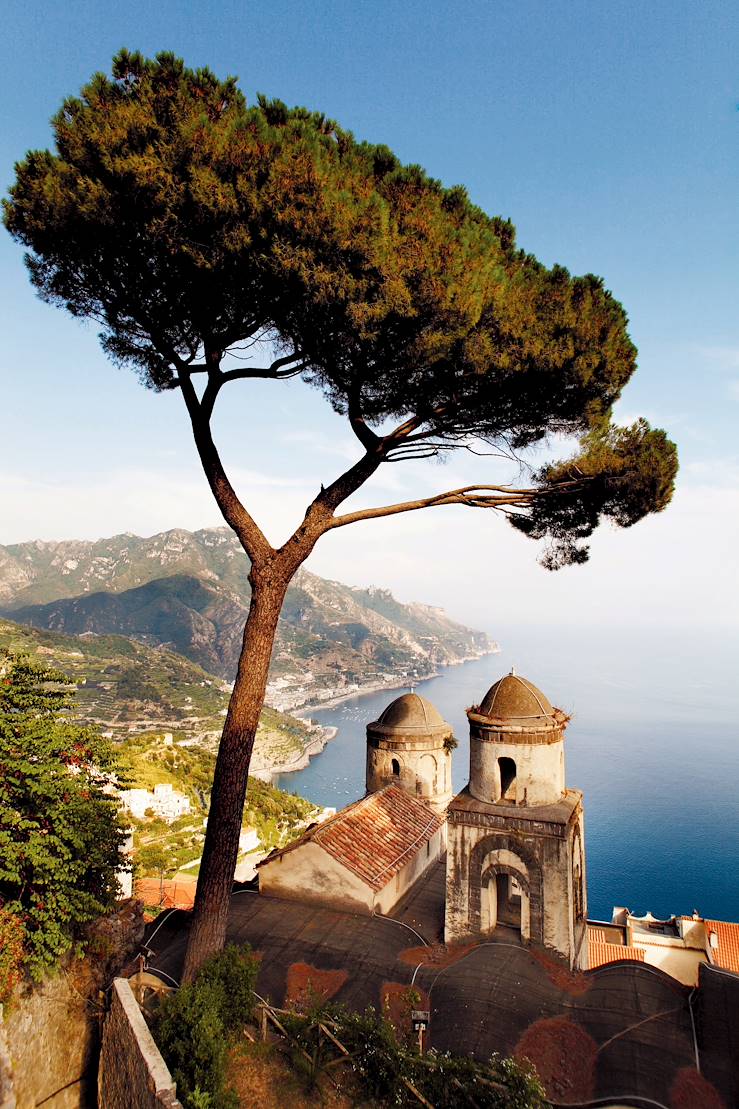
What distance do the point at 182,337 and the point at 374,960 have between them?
11.8 metres

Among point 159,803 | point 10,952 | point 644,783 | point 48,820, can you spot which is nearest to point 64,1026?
point 10,952

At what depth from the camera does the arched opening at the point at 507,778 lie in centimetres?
1268

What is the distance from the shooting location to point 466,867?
12.1 meters

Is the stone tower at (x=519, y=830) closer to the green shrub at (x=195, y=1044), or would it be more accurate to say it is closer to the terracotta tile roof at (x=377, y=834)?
the terracotta tile roof at (x=377, y=834)

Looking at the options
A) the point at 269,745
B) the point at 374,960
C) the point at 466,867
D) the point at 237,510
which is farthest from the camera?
the point at 269,745

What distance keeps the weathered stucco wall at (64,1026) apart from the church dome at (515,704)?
778 centimetres

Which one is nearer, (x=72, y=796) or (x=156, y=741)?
(x=72, y=796)

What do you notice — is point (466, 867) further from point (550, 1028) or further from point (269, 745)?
point (269, 745)

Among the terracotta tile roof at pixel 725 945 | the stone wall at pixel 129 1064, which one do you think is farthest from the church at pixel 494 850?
the terracotta tile roof at pixel 725 945

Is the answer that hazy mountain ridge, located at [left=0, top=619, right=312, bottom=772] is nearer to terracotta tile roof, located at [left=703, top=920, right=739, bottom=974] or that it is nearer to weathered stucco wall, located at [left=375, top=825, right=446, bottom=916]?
weathered stucco wall, located at [left=375, top=825, right=446, bottom=916]

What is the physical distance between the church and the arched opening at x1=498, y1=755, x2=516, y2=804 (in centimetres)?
2

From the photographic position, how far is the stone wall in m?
6.85

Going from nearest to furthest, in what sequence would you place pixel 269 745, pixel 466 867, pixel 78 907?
1. pixel 78 907
2. pixel 466 867
3. pixel 269 745

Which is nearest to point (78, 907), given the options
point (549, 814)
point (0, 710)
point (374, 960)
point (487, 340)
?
point (0, 710)
